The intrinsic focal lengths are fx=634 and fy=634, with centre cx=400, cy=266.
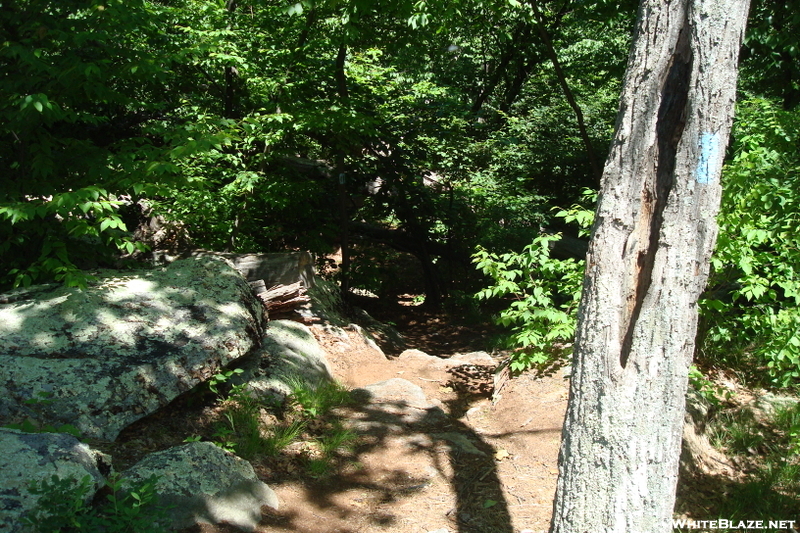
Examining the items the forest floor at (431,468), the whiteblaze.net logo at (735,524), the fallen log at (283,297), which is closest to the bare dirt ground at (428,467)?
the forest floor at (431,468)

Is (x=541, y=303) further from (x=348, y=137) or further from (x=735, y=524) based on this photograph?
(x=348, y=137)

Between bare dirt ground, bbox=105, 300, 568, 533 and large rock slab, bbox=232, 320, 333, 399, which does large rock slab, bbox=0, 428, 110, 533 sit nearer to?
bare dirt ground, bbox=105, 300, 568, 533

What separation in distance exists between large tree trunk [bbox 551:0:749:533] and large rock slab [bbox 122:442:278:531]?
186cm

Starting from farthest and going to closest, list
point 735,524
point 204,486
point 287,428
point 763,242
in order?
point 287,428 < point 763,242 < point 735,524 < point 204,486

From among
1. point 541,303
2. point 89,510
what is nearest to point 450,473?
point 541,303

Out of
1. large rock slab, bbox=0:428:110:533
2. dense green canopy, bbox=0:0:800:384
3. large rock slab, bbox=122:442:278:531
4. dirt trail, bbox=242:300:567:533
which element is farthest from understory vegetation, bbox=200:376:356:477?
dense green canopy, bbox=0:0:800:384

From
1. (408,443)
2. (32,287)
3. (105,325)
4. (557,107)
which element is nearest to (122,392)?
(105,325)

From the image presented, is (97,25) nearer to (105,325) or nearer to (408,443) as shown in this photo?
(105,325)

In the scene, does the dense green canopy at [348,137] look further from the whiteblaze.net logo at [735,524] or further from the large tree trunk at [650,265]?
the large tree trunk at [650,265]

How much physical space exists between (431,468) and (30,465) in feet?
8.79

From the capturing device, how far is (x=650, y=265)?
258cm

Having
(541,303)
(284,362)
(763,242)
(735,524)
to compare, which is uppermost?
(763,242)

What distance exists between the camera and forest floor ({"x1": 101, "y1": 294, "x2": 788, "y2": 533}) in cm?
394

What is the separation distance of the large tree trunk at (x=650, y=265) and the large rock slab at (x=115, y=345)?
114 inches
